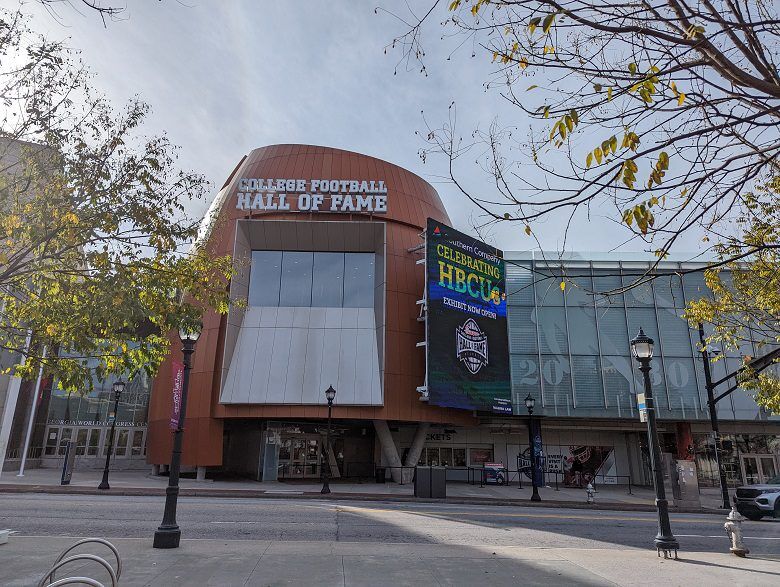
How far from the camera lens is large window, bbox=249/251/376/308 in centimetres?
3039

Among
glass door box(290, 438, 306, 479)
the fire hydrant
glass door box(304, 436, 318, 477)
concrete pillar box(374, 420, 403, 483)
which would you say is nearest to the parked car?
the fire hydrant

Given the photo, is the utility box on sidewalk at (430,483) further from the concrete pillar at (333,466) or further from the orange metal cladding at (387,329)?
the concrete pillar at (333,466)

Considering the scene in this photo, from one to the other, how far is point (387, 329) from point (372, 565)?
21.2 metres

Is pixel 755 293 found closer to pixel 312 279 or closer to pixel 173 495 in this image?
pixel 173 495

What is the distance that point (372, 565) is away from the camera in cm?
800

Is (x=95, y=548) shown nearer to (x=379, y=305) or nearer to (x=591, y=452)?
(x=379, y=305)

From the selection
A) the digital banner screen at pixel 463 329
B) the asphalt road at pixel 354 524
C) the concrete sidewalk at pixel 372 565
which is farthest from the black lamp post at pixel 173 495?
the digital banner screen at pixel 463 329

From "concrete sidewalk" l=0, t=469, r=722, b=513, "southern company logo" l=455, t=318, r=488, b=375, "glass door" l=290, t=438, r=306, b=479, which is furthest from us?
"glass door" l=290, t=438, r=306, b=479

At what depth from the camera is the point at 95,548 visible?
9.13m

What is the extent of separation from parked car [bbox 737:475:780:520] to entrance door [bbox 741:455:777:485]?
644 inches

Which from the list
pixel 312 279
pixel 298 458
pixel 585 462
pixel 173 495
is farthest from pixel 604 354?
pixel 173 495

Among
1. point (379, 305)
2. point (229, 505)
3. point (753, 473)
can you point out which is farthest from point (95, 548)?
point (753, 473)

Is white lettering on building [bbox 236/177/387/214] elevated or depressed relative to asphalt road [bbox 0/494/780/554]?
elevated

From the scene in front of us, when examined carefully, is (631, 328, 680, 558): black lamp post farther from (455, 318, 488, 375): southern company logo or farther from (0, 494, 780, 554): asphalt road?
(455, 318, 488, 375): southern company logo
